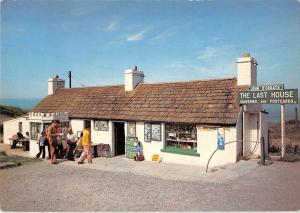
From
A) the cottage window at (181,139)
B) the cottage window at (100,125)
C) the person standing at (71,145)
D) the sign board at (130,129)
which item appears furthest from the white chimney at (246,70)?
the person standing at (71,145)

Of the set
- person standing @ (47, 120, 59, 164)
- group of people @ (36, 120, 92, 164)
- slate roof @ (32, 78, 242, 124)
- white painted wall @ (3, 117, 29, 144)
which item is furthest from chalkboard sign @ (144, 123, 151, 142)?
white painted wall @ (3, 117, 29, 144)

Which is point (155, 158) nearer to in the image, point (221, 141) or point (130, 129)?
point (130, 129)

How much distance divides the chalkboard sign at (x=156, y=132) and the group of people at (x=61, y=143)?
3.22 metres

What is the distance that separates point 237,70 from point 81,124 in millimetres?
9644

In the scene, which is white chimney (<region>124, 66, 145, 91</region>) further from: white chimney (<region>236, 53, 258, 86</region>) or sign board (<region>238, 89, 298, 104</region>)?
sign board (<region>238, 89, 298, 104</region>)

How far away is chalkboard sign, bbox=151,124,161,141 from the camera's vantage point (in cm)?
1579

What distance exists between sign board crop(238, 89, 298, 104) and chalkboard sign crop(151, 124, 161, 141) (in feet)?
14.1

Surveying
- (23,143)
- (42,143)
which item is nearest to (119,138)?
(42,143)

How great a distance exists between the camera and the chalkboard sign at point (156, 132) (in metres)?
15.8

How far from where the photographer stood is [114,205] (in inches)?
338

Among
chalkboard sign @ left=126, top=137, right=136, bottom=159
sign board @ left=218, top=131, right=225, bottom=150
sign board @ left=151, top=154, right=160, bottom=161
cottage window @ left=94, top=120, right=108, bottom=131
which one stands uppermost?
cottage window @ left=94, top=120, right=108, bottom=131

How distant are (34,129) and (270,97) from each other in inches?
485

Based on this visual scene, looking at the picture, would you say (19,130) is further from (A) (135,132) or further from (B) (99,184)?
(B) (99,184)

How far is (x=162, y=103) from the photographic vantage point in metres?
16.8
